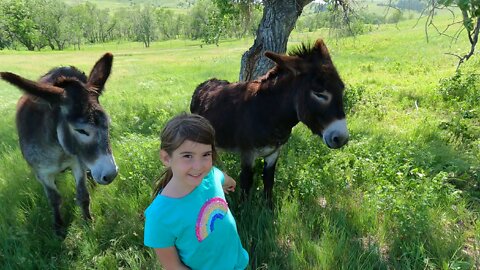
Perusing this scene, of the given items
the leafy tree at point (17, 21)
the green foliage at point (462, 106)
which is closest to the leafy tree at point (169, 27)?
the leafy tree at point (17, 21)

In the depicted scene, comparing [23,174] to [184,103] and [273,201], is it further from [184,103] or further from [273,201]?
[184,103]

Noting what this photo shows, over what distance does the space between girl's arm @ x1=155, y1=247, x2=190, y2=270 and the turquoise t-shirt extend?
0.03m

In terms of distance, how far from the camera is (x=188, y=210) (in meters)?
1.90

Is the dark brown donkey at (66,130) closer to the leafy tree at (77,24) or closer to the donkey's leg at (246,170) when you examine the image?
the donkey's leg at (246,170)

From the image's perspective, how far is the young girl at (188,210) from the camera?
1.85 meters

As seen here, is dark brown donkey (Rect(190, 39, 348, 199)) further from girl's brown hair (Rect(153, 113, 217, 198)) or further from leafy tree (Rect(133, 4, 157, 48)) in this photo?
leafy tree (Rect(133, 4, 157, 48))

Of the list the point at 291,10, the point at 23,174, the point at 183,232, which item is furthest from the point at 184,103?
the point at 183,232

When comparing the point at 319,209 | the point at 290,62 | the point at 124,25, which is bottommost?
the point at 319,209

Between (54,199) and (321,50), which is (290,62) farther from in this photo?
(54,199)

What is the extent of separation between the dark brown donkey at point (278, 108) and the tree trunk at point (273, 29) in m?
2.01

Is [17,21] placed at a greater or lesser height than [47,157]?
greater

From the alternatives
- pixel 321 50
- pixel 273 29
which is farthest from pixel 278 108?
pixel 273 29

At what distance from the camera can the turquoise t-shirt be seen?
1.84 meters

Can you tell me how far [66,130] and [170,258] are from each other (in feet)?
6.39
